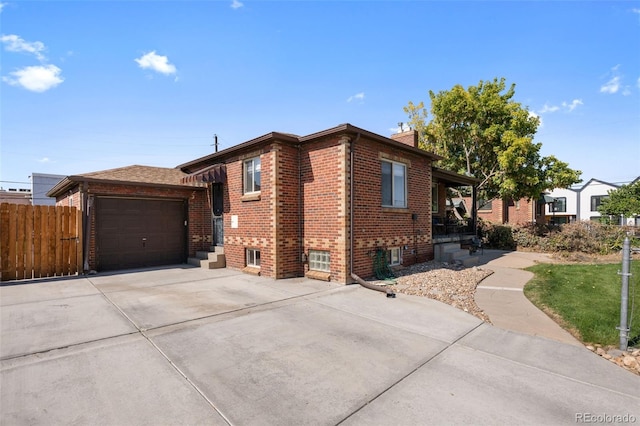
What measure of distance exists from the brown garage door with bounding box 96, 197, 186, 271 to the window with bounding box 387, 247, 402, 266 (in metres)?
8.50

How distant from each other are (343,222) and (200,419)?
6.26 meters

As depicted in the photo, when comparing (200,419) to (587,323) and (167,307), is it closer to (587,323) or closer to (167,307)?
(167,307)

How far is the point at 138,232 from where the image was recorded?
38.9 feet

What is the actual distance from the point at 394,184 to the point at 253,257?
5533 millimetres

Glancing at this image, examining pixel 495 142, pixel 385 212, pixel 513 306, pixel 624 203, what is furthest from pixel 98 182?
pixel 624 203

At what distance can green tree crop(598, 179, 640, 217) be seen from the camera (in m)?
29.5

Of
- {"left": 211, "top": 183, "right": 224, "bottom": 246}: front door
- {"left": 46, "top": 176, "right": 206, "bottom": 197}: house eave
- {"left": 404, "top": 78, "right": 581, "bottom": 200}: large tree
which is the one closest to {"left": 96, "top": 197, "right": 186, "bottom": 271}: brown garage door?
{"left": 46, "top": 176, "right": 206, "bottom": 197}: house eave

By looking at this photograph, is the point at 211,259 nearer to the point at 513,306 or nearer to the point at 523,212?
the point at 513,306

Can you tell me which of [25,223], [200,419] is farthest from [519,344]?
[25,223]

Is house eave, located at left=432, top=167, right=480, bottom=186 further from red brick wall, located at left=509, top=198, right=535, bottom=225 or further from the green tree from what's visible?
the green tree

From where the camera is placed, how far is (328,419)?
115 inches

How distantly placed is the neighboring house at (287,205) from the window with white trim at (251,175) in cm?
4

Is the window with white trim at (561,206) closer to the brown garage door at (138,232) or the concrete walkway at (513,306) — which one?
the concrete walkway at (513,306)

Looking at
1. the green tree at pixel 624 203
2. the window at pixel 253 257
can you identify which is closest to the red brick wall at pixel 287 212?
the window at pixel 253 257
